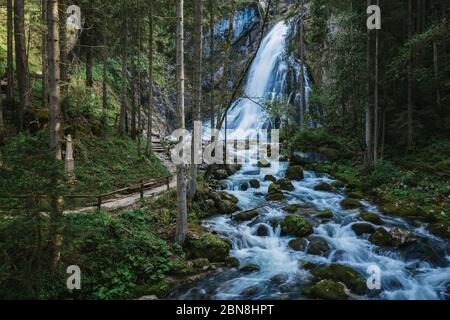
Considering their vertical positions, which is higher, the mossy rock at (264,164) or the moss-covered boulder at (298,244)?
the mossy rock at (264,164)

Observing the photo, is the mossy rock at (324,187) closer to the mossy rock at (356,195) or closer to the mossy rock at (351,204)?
the mossy rock at (356,195)

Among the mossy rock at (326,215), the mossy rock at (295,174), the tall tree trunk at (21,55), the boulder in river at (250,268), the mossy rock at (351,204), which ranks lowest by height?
the boulder in river at (250,268)

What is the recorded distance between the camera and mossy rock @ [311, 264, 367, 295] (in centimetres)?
925

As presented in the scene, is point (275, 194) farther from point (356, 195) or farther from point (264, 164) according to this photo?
point (264, 164)

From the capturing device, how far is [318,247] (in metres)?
11.7

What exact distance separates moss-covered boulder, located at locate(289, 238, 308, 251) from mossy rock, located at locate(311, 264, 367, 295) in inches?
68.3

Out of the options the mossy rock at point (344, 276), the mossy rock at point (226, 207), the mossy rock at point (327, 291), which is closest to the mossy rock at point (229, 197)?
the mossy rock at point (226, 207)

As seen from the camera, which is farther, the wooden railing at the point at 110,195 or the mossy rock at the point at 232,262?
the mossy rock at the point at 232,262

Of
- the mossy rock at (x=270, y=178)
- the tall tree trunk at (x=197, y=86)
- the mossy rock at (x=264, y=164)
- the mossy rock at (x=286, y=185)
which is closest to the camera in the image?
the tall tree trunk at (x=197, y=86)

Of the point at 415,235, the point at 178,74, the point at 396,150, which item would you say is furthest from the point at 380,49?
the point at 178,74

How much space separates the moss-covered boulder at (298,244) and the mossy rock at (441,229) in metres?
4.59

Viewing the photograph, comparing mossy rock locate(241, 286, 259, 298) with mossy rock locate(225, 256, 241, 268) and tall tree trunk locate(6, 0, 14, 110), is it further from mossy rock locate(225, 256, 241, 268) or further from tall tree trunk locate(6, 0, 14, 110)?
tall tree trunk locate(6, 0, 14, 110)

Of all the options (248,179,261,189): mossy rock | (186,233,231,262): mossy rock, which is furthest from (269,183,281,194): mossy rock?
(186,233,231,262): mossy rock

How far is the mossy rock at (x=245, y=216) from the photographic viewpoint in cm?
1443
